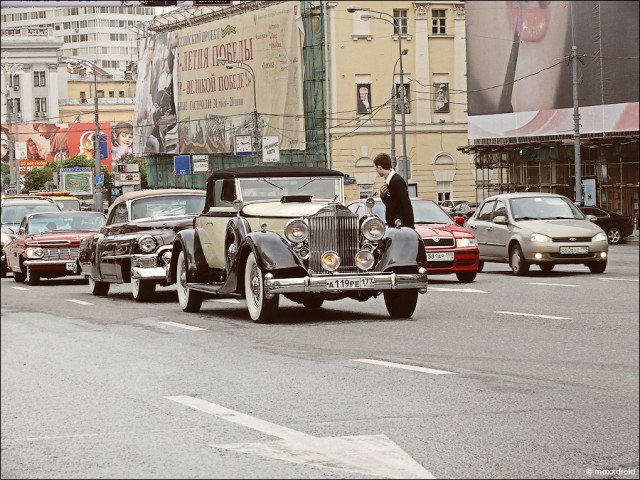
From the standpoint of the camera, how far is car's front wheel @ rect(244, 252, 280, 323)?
11.2 metres

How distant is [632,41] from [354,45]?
160 inches

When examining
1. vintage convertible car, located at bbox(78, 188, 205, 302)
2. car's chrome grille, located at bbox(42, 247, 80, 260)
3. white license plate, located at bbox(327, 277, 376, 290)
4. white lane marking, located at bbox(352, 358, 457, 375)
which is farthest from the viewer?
vintage convertible car, located at bbox(78, 188, 205, 302)

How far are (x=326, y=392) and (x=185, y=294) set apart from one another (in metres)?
6.14

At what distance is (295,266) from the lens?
1098 centimetres

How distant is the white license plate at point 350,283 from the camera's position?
10.6 m

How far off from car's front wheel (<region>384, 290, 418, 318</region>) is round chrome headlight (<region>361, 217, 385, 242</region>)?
994 millimetres

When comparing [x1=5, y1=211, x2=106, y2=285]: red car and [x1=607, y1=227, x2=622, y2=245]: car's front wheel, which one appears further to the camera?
[x1=5, y1=211, x2=106, y2=285]: red car

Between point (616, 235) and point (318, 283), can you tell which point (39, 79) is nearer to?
point (616, 235)

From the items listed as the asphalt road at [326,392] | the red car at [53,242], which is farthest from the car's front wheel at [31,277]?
the asphalt road at [326,392]

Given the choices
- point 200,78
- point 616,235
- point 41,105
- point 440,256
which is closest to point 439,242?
point 440,256

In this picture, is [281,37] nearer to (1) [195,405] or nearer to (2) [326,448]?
(1) [195,405]

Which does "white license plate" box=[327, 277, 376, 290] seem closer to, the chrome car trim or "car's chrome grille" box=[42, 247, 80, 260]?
the chrome car trim

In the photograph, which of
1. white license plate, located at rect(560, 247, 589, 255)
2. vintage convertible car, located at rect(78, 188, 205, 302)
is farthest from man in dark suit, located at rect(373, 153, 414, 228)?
white license plate, located at rect(560, 247, 589, 255)

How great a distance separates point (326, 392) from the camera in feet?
23.1
